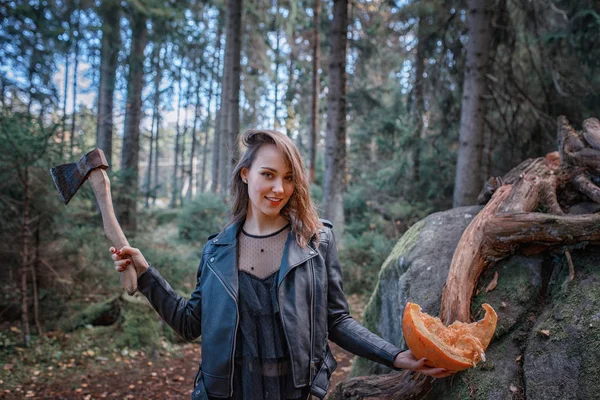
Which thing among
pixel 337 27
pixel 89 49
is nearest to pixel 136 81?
pixel 89 49

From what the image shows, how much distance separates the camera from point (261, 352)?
2.01m

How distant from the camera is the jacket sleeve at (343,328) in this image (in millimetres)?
2043

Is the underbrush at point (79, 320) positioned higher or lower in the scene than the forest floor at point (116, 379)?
higher

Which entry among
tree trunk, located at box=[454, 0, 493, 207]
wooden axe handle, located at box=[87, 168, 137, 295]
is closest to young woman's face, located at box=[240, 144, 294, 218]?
wooden axe handle, located at box=[87, 168, 137, 295]

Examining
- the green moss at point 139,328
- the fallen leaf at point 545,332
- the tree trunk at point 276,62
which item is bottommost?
the green moss at point 139,328

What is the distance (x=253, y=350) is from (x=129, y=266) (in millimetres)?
797

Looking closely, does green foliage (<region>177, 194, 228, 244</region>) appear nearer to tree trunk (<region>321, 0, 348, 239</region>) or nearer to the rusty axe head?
tree trunk (<region>321, 0, 348, 239</region>)

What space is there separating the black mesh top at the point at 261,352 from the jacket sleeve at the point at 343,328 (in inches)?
12.4

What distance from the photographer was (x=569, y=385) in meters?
2.00

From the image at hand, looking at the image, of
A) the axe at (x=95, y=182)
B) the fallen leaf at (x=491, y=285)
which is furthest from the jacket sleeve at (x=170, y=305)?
the fallen leaf at (x=491, y=285)

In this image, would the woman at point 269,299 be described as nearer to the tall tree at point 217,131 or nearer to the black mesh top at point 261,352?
the black mesh top at point 261,352

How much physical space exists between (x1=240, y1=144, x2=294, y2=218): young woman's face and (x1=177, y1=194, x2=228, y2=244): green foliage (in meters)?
10.2

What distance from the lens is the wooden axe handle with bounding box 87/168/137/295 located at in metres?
2.07

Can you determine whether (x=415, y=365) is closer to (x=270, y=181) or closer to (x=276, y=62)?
(x=270, y=181)
